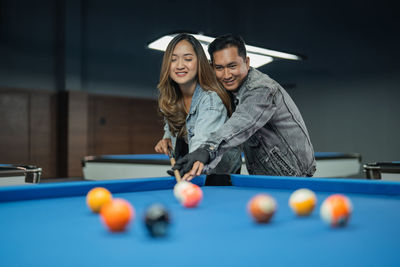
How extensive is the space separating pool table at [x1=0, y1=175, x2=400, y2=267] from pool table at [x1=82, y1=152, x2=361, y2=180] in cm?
271

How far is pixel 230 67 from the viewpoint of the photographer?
7.39ft

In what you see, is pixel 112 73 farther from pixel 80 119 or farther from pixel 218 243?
pixel 218 243

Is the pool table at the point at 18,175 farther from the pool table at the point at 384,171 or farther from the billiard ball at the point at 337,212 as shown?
the pool table at the point at 384,171

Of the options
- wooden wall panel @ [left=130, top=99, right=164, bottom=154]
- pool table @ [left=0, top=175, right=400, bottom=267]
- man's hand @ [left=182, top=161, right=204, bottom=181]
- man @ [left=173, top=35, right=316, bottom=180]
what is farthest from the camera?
wooden wall panel @ [left=130, top=99, right=164, bottom=154]

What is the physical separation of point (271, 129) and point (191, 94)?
0.57 m

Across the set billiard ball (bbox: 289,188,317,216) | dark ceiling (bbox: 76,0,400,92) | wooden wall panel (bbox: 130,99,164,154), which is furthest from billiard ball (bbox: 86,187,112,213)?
wooden wall panel (bbox: 130,99,164,154)

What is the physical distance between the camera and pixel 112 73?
8.49 meters

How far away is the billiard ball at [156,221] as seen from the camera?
82 centimetres

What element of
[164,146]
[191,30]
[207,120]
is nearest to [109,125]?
[191,30]

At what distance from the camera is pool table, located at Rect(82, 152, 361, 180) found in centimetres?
419

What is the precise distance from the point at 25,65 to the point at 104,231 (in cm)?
756

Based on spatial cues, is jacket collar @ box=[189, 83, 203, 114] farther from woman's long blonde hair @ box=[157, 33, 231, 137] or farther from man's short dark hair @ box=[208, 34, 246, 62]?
man's short dark hair @ box=[208, 34, 246, 62]

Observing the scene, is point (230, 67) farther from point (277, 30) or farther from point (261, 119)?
point (277, 30)

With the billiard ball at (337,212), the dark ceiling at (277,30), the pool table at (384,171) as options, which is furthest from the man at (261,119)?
the dark ceiling at (277,30)
